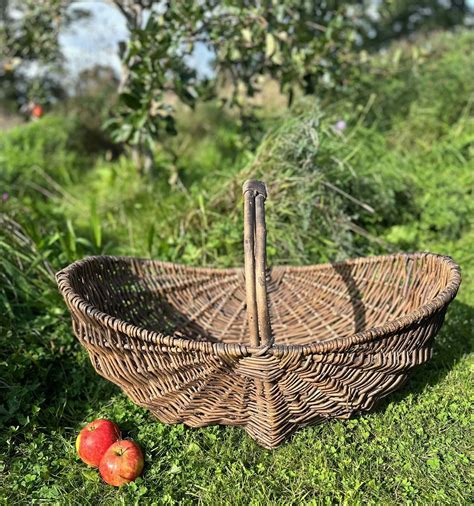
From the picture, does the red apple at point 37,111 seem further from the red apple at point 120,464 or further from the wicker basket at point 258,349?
the red apple at point 120,464

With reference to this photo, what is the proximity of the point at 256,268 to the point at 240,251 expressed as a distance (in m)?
1.43

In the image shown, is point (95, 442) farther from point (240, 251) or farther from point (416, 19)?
point (416, 19)

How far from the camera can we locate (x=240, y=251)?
2.92 metres

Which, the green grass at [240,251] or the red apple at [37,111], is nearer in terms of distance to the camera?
the green grass at [240,251]

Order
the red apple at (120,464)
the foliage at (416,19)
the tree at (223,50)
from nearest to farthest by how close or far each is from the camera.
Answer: the red apple at (120,464) → the tree at (223,50) → the foliage at (416,19)

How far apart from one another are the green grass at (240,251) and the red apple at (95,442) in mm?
64

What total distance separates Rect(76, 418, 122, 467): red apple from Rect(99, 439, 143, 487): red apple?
0.03 metres

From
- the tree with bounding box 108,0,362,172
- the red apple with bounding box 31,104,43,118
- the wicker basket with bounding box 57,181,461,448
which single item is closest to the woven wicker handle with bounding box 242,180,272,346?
the wicker basket with bounding box 57,181,461,448

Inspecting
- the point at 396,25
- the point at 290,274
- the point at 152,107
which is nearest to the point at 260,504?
the point at 290,274

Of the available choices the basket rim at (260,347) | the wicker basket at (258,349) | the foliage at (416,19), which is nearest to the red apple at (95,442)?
the wicker basket at (258,349)

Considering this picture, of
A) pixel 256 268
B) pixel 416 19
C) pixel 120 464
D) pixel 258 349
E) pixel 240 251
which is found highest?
pixel 256 268

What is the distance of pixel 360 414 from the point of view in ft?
6.02

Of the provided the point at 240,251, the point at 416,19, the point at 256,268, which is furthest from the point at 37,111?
the point at 416,19

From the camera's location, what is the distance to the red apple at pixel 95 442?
163 centimetres
